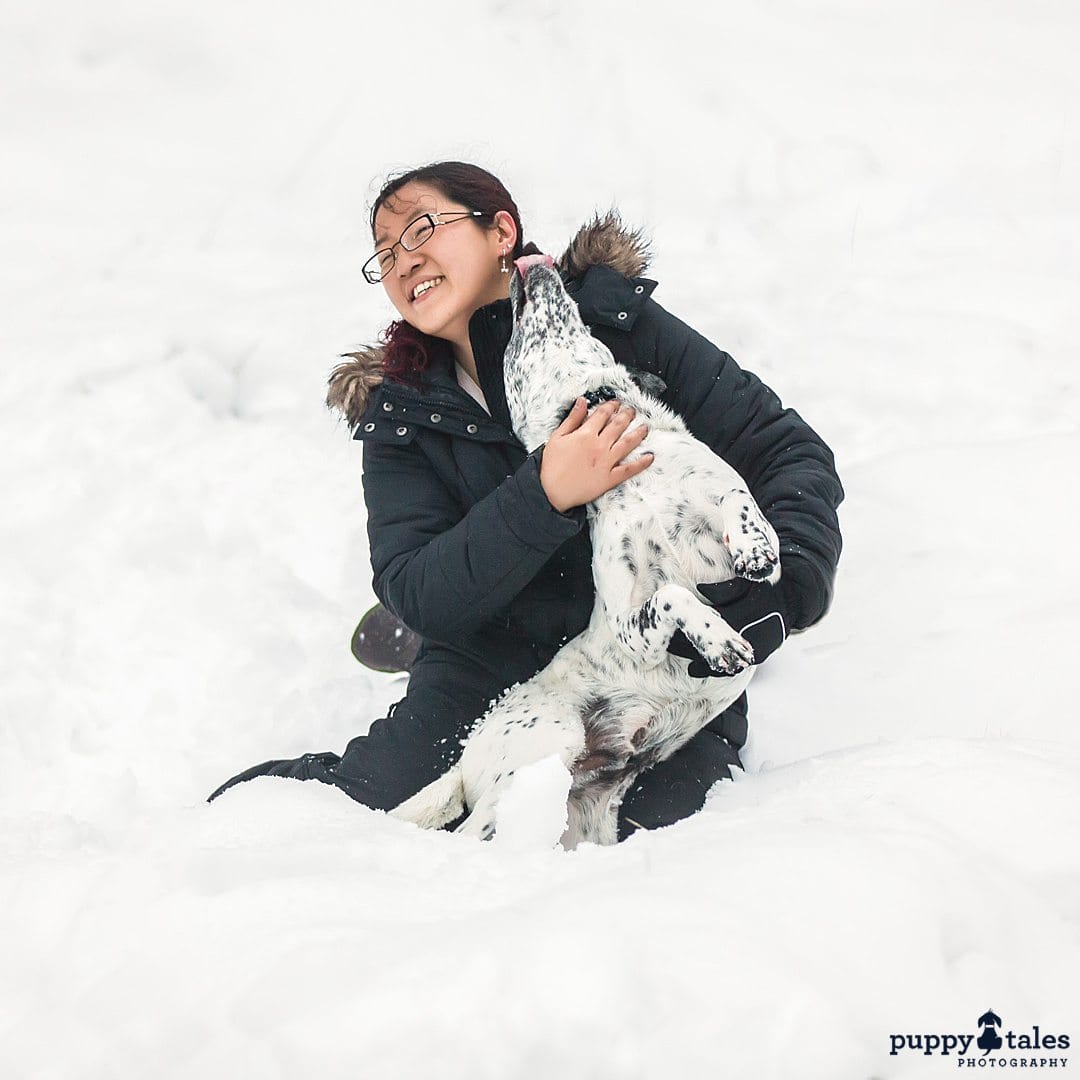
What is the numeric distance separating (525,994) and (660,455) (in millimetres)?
1438

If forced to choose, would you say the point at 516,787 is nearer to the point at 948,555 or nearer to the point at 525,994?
the point at 525,994

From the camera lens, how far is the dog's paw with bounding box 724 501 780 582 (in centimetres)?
227

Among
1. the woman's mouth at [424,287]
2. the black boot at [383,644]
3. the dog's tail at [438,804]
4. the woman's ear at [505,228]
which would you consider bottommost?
the dog's tail at [438,804]

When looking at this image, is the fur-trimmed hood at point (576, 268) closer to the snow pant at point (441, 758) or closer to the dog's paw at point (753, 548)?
the snow pant at point (441, 758)

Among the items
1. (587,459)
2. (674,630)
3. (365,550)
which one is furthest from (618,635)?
(365,550)

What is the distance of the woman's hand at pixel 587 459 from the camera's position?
2350mm

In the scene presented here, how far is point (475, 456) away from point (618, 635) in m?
0.65

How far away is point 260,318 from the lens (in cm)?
471

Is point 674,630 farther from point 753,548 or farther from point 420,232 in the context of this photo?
point 420,232

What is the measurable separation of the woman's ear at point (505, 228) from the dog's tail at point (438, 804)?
135 centimetres

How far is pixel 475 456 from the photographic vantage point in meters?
2.79

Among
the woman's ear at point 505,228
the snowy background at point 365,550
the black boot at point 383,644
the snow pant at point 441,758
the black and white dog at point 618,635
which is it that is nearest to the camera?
the snowy background at point 365,550

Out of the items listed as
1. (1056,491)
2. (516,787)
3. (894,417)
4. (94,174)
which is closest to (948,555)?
(1056,491)

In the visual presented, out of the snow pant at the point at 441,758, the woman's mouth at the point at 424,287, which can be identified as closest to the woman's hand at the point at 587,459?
the woman's mouth at the point at 424,287
